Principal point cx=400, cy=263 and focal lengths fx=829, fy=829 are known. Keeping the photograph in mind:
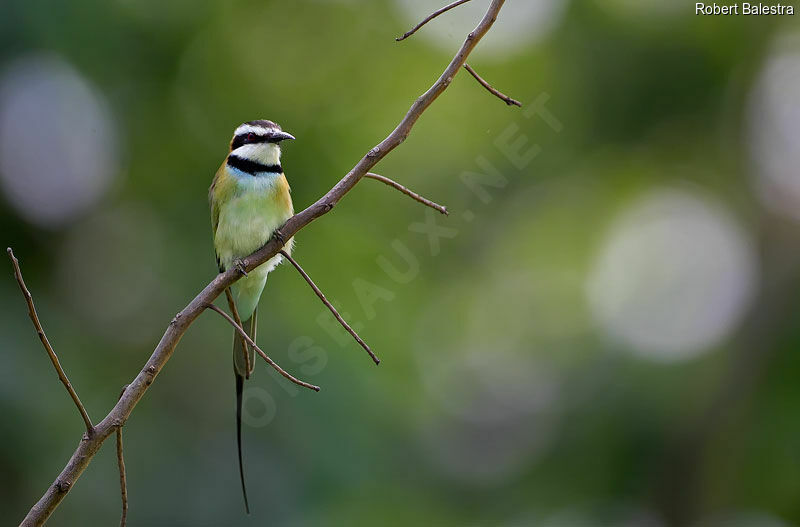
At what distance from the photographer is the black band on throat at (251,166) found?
271 centimetres

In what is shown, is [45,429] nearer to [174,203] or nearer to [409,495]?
[174,203]

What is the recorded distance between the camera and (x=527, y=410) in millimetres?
7090

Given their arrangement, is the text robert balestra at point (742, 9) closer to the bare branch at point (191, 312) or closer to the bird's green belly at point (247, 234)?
the bird's green belly at point (247, 234)

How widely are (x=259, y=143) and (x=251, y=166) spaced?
0.09 meters

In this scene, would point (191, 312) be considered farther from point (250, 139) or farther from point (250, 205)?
point (250, 139)

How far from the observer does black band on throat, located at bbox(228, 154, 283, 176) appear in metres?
2.71

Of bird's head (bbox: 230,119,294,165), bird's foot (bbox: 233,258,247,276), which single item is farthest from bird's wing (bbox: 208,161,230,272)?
bird's foot (bbox: 233,258,247,276)

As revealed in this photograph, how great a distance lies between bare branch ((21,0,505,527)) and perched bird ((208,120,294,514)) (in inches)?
39.6

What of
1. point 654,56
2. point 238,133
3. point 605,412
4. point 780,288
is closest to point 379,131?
point 654,56

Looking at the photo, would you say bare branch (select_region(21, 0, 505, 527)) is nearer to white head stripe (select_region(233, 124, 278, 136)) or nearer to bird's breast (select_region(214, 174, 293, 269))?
bird's breast (select_region(214, 174, 293, 269))

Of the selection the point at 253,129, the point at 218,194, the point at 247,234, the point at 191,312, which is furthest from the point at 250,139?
the point at 191,312

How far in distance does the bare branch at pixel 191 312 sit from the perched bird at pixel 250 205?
3.30ft

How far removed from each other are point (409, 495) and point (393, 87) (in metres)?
3.11

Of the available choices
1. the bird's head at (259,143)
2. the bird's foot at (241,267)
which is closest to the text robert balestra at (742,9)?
the bird's head at (259,143)
